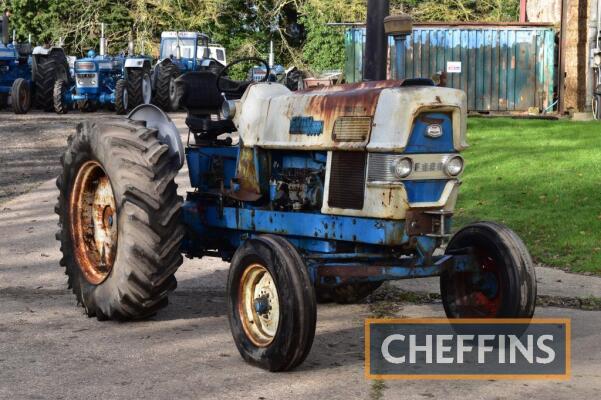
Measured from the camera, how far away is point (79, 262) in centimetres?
734

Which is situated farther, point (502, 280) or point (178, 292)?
point (178, 292)

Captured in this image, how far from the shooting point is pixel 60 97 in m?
29.5

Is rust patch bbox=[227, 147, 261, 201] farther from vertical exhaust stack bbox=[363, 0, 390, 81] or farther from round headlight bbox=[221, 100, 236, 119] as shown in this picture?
vertical exhaust stack bbox=[363, 0, 390, 81]

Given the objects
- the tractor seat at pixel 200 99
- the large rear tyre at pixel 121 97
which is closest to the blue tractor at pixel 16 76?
the large rear tyre at pixel 121 97

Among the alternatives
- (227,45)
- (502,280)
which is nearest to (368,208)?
(502,280)

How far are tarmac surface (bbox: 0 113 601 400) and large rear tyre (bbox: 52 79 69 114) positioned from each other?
69.9 feet

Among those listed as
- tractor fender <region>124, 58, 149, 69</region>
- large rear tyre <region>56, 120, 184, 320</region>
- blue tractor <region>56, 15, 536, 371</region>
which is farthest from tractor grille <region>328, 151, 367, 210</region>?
tractor fender <region>124, 58, 149, 69</region>

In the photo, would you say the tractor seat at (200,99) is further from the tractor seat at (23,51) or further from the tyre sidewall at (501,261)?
the tractor seat at (23,51)

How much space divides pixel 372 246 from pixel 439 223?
1.50 feet

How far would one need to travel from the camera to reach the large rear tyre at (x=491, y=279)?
6.19 m

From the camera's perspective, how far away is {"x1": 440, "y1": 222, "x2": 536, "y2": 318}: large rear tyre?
619 centimetres

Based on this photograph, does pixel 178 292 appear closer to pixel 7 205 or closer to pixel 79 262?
pixel 79 262

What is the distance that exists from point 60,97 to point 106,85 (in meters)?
1.71

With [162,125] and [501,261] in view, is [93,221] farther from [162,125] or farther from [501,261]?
[501,261]
